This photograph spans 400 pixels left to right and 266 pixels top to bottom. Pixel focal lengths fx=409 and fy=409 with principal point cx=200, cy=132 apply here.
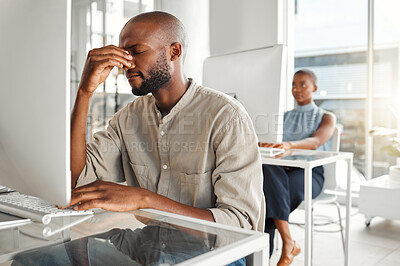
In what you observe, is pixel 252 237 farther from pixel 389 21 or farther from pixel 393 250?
pixel 389 21

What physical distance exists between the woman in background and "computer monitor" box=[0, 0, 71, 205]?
58.6 inches

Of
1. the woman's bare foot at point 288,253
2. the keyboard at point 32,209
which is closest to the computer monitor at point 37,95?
the keyboard at point 32,209

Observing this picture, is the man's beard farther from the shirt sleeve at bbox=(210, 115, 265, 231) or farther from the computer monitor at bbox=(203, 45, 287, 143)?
the computer monitor at bbox=(203, 45, 287, 143)

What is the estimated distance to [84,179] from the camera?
4.12ft

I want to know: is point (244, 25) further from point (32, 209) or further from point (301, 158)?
point (32, 209)

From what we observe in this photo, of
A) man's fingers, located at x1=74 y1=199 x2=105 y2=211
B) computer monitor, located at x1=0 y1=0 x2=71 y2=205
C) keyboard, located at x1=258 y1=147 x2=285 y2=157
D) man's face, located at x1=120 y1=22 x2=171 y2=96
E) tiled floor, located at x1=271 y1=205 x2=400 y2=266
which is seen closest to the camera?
computer monitor, located at x1=0 y1=0 x2=71 y2=205

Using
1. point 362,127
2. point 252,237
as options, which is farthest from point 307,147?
point 252,237

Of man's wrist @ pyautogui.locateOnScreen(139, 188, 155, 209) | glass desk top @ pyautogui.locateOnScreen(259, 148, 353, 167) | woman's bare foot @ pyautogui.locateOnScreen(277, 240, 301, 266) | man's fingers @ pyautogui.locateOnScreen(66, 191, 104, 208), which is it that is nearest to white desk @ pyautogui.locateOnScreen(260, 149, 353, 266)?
glass desk top @ pyautogui.locateOnScreen(259, 148, 353, 167)

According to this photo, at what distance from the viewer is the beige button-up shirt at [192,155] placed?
3.47 ft

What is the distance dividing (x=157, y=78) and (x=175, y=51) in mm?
117

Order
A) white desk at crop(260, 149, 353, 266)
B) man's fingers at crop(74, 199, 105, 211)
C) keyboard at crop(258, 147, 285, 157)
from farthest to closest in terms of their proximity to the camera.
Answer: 1. keyboard at crop(258, 147, 285, 157)
2. white desk at crop(260, 149, 353, 266)
3. man's fingers at crop(74, 199, 105, 211)

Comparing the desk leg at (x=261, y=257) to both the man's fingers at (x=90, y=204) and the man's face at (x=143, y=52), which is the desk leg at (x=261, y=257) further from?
the man's face at (x=143, y=52)

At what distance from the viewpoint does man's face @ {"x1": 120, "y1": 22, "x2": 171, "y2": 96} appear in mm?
1209

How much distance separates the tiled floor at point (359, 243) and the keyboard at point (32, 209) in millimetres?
1857
